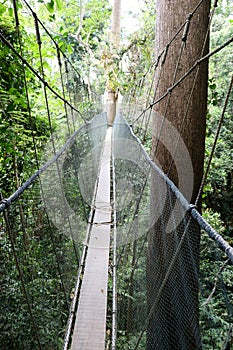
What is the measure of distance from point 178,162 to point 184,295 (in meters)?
0.77

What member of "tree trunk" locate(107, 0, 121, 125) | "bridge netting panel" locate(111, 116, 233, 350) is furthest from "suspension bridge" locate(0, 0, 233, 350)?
"tree trunk" locate(107, 0, 121, 125)

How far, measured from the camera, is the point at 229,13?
552 cm

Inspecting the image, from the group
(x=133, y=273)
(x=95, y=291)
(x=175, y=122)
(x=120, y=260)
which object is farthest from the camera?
(x=120, y=260)

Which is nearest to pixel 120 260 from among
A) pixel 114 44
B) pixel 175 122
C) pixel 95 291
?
pixel 95 291

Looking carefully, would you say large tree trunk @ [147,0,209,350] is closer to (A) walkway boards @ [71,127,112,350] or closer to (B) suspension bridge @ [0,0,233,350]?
(B) suspension bridge @ [0,0,233,350]

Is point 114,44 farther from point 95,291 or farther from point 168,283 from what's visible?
point 168,283

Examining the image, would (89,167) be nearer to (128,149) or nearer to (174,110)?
(128,149)

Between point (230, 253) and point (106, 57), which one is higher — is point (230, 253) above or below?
below

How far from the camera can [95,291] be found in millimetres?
2025

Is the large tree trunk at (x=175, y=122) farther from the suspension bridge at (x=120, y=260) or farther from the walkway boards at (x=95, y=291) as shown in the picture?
the walkway boards at (x=95, y=291)

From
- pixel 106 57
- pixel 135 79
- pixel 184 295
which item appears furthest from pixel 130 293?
pixel 106 57

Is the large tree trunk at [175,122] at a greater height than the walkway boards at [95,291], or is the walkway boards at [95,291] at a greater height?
the large tree trunk at [175,122]

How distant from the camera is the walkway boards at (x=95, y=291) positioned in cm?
166

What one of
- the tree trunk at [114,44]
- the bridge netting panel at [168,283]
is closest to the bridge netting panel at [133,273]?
the bridge netting panel at [168,283]
